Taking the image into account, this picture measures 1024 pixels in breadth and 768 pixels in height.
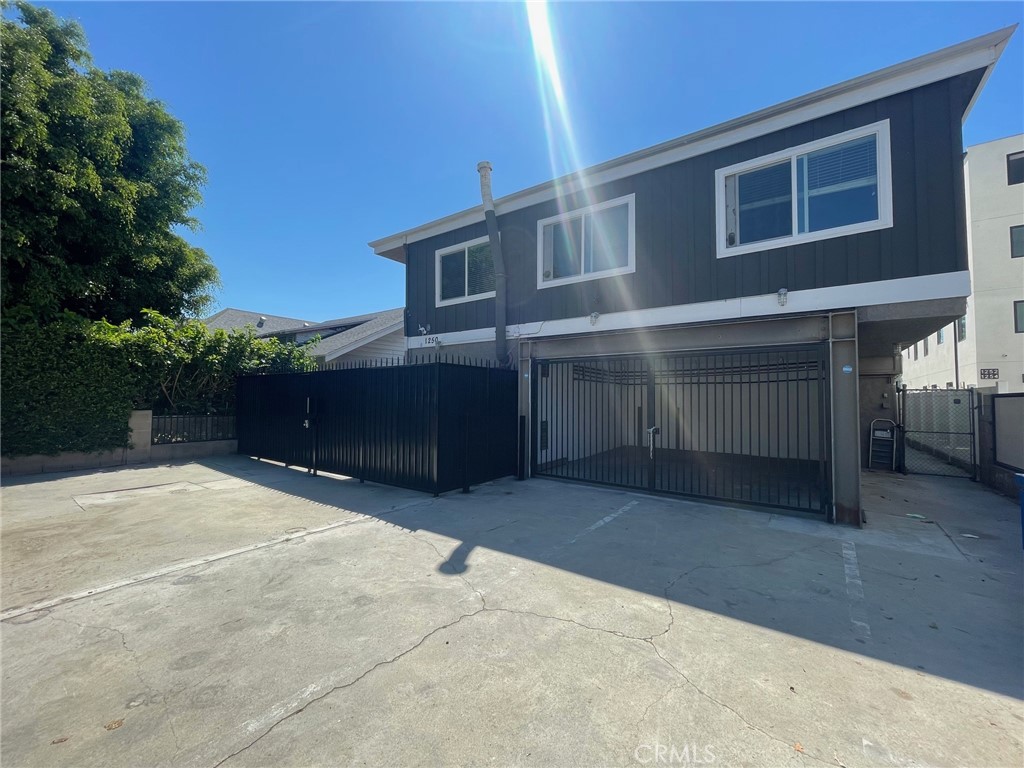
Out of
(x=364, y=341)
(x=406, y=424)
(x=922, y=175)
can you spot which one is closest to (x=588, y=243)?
(x=922, y=175)

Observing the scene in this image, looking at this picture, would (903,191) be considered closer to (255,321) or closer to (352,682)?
(352,682)

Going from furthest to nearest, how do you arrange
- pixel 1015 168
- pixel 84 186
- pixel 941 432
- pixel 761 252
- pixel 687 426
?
pixel 1015 168, pixel 687 426, pixel 941 432, pixel 84 186, pixel 761 252

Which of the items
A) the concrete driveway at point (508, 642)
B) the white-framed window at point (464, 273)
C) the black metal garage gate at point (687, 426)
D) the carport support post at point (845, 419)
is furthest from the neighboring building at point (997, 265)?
the white-framed window at point (464, 273)

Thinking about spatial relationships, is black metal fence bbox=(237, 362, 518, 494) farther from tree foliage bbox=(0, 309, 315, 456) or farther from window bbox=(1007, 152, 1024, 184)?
window bbox=(1007, 152, 1024, 184)

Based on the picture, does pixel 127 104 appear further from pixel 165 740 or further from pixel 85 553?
pixel 165 740

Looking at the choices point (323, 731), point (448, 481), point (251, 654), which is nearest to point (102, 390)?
point (448, 481)

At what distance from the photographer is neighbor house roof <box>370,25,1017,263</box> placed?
Result: 5.15 meters

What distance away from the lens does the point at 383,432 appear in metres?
7.90

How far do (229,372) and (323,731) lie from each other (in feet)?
39.0

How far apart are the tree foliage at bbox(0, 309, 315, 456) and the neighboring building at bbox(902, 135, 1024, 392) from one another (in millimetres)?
26478

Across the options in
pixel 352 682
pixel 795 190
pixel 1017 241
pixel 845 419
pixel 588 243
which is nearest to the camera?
pixel 352 682

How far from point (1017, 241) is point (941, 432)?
1478cm

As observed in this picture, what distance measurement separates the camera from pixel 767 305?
20.7 feet

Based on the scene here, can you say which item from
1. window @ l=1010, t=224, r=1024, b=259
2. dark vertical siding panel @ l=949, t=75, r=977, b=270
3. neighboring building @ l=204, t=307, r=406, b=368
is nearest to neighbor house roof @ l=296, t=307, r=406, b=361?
neighboring building @ l=204, t=307, r=406, b=368
